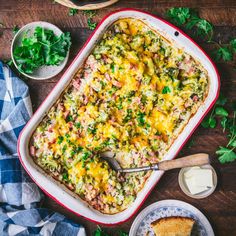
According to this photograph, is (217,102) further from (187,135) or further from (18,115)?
(18,115)

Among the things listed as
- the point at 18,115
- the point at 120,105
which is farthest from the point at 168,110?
the point at 18,115

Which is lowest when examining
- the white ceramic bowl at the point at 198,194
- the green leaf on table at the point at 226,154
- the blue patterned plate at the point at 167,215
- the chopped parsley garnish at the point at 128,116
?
the blue patterned plate at the point at 167,215

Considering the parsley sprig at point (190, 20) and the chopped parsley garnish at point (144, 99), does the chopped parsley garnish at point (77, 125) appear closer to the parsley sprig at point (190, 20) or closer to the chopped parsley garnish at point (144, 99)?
the chopped parsley garnish at point (144, 99)

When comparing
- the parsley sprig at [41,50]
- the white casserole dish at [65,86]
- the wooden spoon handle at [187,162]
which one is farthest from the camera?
the parsley sprig at [41,50]

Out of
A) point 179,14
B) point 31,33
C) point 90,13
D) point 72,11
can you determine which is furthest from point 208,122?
point 31,33

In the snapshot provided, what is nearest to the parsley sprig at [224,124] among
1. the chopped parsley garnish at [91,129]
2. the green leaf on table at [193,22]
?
the green leaf on table at [193,22]
